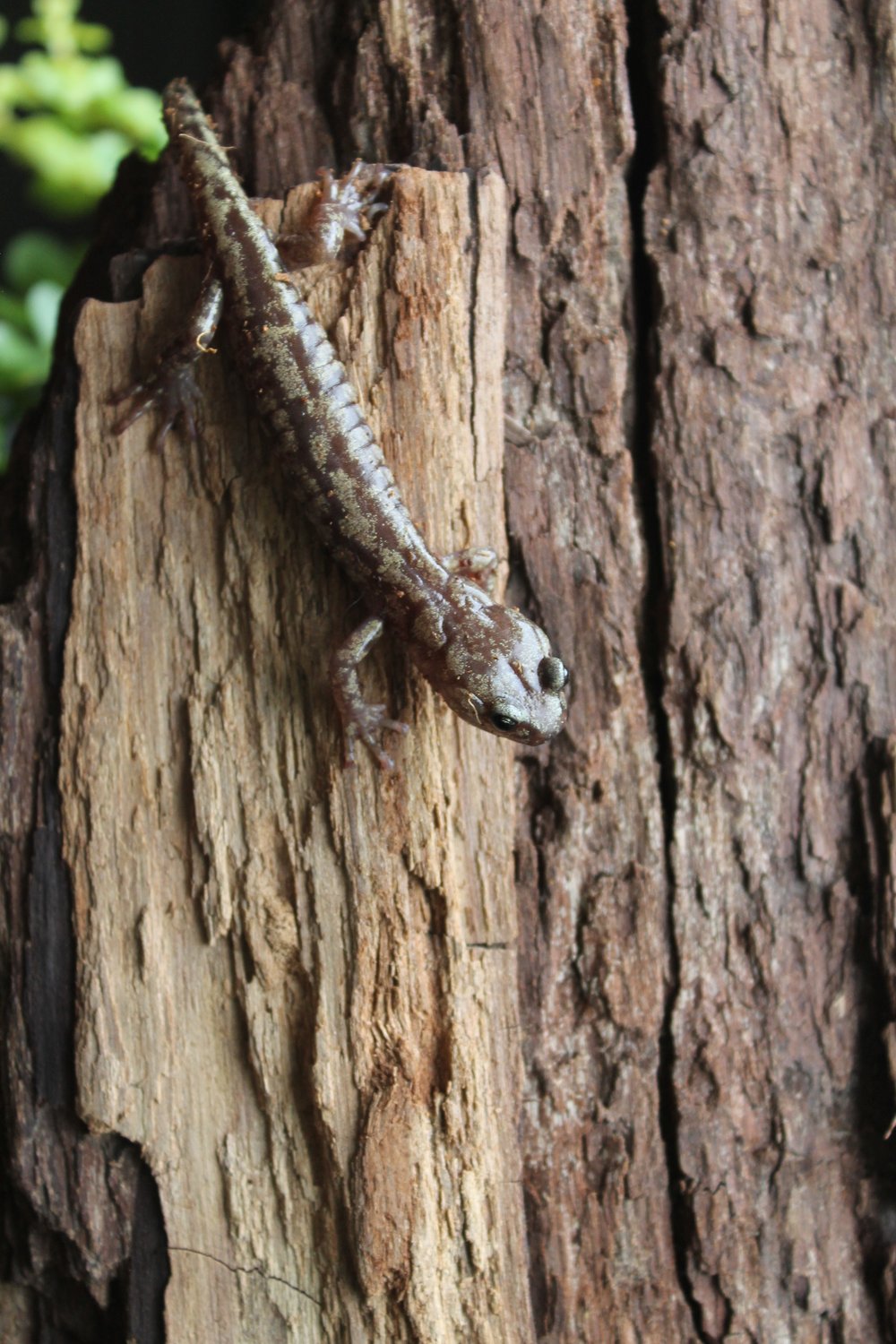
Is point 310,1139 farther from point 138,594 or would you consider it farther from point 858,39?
point 858,39

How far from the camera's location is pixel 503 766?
10.7 ft

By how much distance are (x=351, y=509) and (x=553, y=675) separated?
31.7 inches

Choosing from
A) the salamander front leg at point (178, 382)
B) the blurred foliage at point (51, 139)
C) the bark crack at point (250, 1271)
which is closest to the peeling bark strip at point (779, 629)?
the bark crack at point (250, 1271)

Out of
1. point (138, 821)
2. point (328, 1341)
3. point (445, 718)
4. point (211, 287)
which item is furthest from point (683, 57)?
point (328, 1341)

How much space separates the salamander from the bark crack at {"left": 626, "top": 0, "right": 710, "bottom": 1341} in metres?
0.56

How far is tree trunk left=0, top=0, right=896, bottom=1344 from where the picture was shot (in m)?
3.07

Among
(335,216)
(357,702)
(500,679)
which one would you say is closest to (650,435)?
(500,679)

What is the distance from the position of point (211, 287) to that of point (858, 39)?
2.59 m

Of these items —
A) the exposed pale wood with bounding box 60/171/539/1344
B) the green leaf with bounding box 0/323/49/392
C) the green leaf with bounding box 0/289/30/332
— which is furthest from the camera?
the green leaf with bounding box 0/289/30/332

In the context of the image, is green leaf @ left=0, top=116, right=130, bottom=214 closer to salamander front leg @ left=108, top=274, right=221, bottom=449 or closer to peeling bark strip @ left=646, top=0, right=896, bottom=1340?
salamander front leg @ left=108, top=274, right=221, bottom=449

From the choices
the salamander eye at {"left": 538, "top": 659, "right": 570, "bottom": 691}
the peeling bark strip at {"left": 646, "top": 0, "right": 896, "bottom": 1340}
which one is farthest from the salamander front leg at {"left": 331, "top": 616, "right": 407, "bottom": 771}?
the peeling bark strip at {"left": 646, "top": 0, "right": 896, "bottom": 1340}

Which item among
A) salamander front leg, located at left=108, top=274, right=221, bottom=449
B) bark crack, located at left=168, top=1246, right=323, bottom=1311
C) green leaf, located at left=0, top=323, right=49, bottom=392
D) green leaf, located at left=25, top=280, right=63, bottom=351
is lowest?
bark crack, located at left=168, top=1246, right=323, bottom=1311

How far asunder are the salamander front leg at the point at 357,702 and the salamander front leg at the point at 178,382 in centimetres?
92

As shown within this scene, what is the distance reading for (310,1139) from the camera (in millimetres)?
3045
